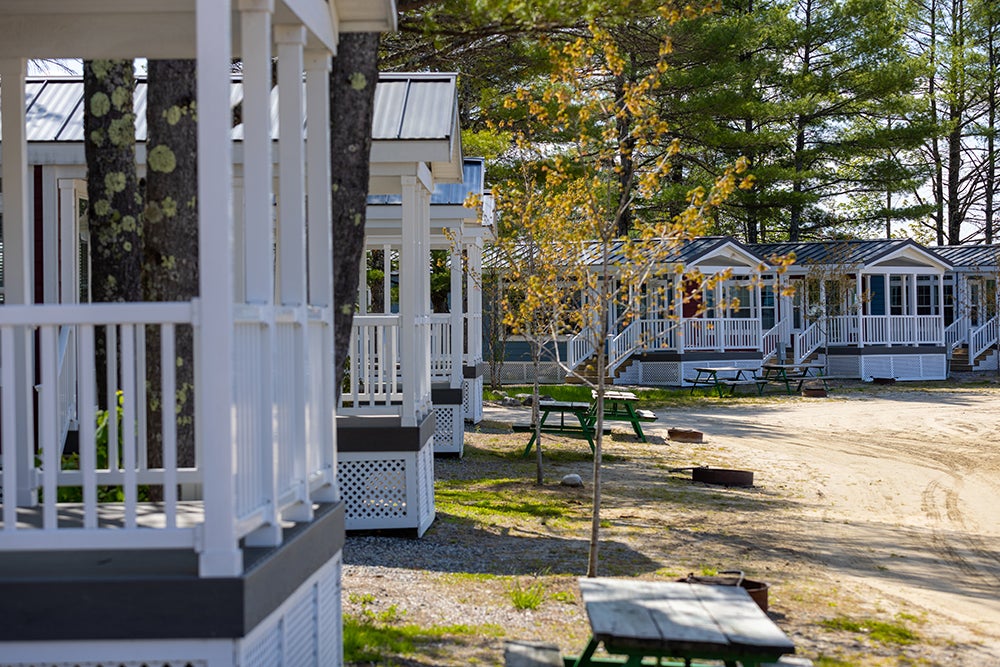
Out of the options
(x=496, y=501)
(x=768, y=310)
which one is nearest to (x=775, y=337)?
(x=768, y=310)

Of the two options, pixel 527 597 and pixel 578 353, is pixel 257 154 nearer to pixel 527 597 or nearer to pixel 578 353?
pixel 527 597

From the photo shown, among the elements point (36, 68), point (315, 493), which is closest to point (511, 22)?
point (315, 493)

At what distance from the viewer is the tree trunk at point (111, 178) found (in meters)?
7.09

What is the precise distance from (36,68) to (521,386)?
14076 mm

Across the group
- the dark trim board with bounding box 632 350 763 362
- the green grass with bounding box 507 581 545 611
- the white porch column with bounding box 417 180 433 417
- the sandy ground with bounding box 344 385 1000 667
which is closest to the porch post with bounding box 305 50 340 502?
the sandy ground with bounding box 344 385 1000 667

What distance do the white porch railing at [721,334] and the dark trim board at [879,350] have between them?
242 centimetres

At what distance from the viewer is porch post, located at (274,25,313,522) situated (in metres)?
5.05

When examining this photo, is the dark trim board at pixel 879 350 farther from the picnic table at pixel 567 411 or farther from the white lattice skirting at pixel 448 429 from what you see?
the white lattice skirting at pixel 448 429

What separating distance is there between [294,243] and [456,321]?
1111 centimetres

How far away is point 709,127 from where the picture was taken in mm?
36219

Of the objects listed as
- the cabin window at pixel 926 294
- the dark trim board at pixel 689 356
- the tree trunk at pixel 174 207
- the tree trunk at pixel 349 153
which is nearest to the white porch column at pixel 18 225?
the tree trunk at pixel 174 207

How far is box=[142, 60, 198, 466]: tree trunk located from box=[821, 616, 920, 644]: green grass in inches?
156

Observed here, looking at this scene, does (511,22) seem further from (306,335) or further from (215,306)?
(215,306)

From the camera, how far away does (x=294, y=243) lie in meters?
5.16
